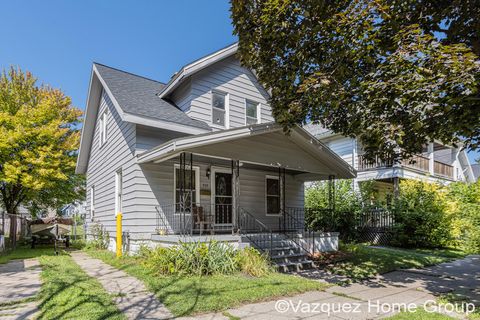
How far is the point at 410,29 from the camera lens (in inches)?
225

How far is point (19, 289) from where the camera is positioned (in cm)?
623

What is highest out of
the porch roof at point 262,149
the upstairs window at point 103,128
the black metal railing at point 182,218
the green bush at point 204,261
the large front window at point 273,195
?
the upstairs window at point 103,128

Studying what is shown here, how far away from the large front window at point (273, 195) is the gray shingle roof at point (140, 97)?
12.4 ft

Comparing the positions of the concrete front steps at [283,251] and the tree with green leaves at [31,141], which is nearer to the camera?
the concrete front steps at [283,251]

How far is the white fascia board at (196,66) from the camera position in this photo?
11289mm

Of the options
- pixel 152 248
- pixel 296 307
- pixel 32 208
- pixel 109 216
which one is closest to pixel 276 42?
pixel 296 307

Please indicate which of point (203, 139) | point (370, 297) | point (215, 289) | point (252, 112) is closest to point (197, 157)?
point (203, 139)

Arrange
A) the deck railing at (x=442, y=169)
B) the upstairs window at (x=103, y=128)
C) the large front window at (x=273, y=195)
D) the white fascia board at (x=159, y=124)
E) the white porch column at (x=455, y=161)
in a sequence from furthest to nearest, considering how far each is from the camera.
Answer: the white porch column at (x=455, y=161)
the deck railing at (x=442, y=169)
the upstairs window at (x=103, y=128)
the large front window at (x=273, y=195)
the white fascia board at (x=159, y=124)

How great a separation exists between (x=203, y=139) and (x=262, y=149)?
2284 mm

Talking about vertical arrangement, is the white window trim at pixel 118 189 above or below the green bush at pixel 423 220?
above

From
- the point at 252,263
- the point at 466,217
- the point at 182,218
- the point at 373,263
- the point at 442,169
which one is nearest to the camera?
the point at 252,263

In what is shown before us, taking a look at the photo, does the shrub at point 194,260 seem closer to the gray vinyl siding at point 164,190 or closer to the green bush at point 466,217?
the gray vinyl siding at point 164,190

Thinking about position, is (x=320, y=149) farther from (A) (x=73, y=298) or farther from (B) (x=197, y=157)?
(A) (x=73, y=298)

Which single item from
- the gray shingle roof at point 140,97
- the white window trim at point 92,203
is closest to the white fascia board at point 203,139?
the gray shingle roof at point 140,97
